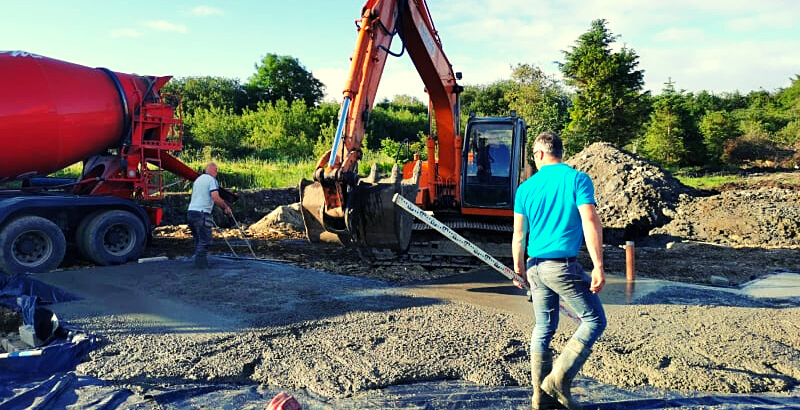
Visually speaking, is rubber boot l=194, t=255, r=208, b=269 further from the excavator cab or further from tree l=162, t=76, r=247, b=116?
tree l=162, t=76, r=247, b=116

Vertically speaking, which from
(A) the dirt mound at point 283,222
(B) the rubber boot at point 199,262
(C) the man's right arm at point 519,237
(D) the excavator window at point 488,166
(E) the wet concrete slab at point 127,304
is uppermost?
(D) the excavator window at point 488,166

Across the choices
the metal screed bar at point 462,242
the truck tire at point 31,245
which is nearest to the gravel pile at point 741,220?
the metal screed bar at point 462,242

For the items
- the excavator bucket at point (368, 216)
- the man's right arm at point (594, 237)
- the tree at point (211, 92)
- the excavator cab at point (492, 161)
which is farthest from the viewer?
the tree at point (211, 92)

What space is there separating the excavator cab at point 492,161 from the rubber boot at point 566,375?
20.4 ft

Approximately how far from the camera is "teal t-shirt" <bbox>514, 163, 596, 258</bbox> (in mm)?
3910

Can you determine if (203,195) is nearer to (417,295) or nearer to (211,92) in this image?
(417,295)

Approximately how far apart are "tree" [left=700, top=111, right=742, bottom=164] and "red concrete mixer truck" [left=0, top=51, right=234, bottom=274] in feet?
108

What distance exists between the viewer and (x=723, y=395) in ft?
13.8

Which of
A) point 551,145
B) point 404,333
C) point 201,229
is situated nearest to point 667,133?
point 201,229

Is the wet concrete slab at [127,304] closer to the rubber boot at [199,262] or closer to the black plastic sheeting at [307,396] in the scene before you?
the rubber boot at [199,262]

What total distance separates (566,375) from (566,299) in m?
0.48

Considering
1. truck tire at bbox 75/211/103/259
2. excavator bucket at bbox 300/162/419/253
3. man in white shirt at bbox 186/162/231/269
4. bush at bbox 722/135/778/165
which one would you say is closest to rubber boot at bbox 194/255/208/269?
man in white shirt at bbox 186/162/231/269

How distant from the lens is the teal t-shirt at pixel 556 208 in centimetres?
391

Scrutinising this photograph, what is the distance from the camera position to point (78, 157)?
9844 mm
